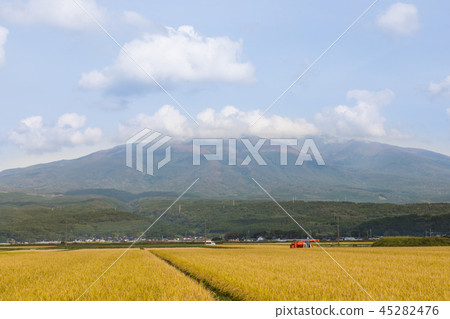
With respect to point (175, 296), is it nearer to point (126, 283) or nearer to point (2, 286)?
point (126, 283)

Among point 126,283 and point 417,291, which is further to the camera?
point 126,283

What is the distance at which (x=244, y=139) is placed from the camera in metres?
46.6

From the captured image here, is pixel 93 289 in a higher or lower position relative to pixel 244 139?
lower
